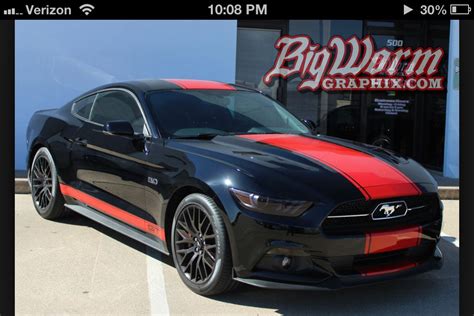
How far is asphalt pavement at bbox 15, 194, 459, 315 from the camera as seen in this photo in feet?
10.5

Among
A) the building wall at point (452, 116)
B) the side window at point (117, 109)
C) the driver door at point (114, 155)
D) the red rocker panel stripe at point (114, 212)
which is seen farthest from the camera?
the building wall at point (452, 116)

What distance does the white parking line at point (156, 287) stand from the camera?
10.5ft

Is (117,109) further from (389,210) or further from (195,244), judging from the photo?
(389,210)

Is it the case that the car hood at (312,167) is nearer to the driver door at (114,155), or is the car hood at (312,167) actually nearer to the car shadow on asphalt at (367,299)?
the driver door at (114,155)

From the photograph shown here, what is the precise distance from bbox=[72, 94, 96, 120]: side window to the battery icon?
373 centimetres

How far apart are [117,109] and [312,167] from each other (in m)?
2.16

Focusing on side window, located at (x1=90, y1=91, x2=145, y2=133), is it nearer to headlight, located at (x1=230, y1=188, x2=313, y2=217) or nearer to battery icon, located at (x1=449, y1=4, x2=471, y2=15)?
headlight, located at (x1=230, y1=188, x2=313, y2=217)

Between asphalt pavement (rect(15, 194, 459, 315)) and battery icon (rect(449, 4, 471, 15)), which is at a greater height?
battery icon (rect(449, 4, 471, 15))

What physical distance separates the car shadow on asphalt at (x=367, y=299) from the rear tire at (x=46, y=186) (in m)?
2.55

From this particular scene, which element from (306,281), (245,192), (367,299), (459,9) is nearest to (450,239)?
(367,299)

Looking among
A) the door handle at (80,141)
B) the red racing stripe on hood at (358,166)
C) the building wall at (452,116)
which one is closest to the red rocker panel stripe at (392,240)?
the red racing stripe on hood at (358,166)

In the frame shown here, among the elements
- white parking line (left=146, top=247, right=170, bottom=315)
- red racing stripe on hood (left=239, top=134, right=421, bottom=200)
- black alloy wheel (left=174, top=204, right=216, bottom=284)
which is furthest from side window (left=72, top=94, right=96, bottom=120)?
black alloy wheel (left=174, top=204, right=216, bottom=284)

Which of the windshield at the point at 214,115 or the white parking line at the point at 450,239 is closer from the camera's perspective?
the windshield at the point at 214,115

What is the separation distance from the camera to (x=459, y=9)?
6.31 feet
